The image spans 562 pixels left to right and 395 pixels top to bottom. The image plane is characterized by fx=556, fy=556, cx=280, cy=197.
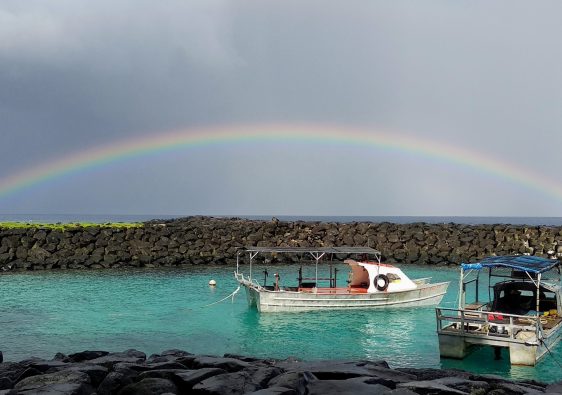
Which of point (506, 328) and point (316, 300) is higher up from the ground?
point (506, 328)

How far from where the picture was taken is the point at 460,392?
10812mm

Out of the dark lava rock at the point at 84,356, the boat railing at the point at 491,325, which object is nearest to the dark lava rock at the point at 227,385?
the dark lava rock at the point at 84,356

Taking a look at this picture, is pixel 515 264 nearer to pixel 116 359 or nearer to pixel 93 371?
pixel 116 359

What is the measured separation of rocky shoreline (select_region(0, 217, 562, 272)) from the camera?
48.5m

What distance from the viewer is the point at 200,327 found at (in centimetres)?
2628

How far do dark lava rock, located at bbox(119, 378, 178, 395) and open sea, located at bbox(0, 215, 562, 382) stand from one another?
9.99 m

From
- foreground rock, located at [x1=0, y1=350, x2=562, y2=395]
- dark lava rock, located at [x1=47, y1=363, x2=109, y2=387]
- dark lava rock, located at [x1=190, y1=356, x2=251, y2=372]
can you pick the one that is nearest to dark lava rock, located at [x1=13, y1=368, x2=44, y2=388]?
foreground rock, located at [x1=0, y1=350, x2=562, y2=395]

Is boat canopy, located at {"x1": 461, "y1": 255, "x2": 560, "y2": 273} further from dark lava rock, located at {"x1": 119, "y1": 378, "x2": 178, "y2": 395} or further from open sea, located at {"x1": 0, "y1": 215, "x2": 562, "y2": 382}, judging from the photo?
dark lava rock, located at {"x1": 119, "y1": 378, "x2": 178, "y2": 395}

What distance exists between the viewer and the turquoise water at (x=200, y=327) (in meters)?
21.0

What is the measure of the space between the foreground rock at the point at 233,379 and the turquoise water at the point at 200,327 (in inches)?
274

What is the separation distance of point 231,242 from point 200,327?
91.3 feet

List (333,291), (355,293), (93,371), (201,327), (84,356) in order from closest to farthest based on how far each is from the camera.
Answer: (93,371), (84,356), (201,327), (355,293), (333,291)

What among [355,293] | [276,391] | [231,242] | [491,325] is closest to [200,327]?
[355,293]

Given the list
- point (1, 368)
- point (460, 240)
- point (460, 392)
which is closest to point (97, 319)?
point (1, 368)
